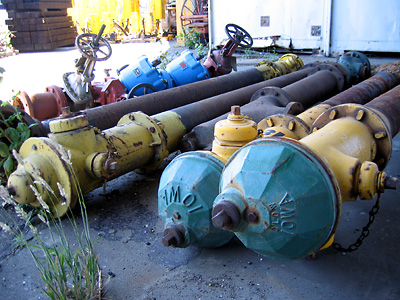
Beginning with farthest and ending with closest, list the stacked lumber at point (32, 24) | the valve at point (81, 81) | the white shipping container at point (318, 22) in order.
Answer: the stacked lumber at point (32, 24) < the white shipping container at point (318, 22) < the valve at point (81, 81)

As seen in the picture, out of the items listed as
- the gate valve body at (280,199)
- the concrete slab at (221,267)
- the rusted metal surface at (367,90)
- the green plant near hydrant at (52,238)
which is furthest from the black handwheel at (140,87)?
the gate valve body at (280,199)

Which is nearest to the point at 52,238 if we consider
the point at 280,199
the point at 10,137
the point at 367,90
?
the point at 280,199

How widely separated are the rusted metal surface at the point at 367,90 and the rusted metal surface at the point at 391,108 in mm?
367

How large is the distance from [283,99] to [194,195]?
186cm

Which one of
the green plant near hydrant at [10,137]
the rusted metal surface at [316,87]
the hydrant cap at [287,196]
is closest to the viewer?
the hydrant cap at [287,196]

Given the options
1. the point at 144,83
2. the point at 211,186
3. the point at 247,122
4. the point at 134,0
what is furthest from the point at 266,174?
the point at 134,0

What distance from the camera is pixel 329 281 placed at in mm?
1661

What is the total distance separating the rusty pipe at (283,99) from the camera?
8.79 ft

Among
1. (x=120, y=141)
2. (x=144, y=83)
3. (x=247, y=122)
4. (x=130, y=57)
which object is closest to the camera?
(x=247, y=122)

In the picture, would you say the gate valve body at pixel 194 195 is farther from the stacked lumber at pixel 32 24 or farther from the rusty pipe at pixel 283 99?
the stacked lumber at pixel 32 24

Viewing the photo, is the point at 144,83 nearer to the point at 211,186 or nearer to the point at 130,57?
the point at 211,186

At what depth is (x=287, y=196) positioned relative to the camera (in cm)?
127

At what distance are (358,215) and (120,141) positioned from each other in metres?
1.56

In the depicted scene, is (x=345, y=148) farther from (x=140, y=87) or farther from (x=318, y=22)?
(x=318, y=22)
